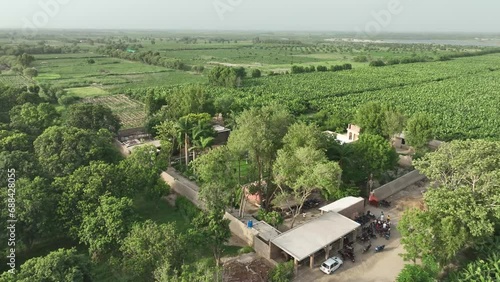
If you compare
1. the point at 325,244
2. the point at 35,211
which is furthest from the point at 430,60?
the point at 35,211

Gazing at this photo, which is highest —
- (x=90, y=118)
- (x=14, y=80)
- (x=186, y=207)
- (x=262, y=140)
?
(x=262, y=140)

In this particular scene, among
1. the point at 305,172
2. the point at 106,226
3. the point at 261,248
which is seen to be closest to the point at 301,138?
the point at 305,172

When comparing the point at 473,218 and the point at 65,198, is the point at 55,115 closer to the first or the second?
the point at 65,198

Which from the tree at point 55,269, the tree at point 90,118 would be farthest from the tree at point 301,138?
the tree at point 90,118

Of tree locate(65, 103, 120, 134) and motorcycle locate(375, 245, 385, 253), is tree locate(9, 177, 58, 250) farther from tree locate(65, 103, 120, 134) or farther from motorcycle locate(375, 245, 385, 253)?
Result: motorcycle locate(375, 245, 385, 253)

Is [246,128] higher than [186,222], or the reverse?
[246,128]

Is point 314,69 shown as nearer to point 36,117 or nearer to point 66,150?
point 36,117
